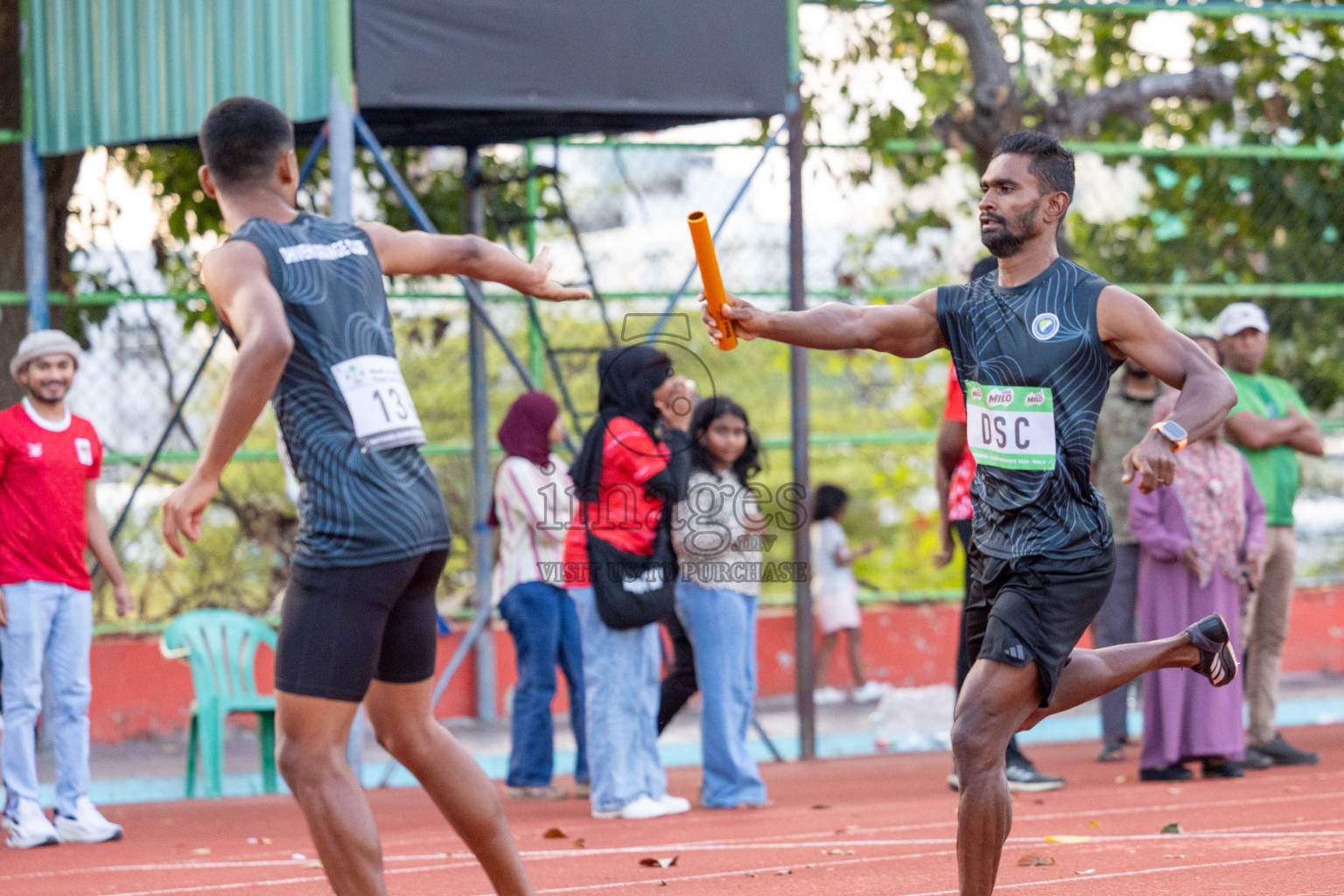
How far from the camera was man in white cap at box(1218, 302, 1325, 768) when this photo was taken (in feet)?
27.1

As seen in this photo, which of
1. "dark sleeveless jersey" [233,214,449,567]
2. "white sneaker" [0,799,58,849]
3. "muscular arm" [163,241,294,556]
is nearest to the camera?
"muscular arm" [163,241,294,556]

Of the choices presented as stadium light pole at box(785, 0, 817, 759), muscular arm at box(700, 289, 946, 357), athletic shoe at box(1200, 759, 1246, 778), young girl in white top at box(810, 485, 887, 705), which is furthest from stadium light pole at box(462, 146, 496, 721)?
muscular arm at box(700, 289, 946, 357)

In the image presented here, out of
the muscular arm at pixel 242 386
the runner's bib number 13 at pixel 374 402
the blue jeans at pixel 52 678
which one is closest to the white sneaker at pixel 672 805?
the blue jeans at pixel 52 678

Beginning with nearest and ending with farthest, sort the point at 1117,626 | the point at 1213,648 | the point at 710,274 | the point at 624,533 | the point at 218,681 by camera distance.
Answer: the point at 710,274
the point at 1213,648
the point at 624,533
the point at 218,681
the point at 1117,626

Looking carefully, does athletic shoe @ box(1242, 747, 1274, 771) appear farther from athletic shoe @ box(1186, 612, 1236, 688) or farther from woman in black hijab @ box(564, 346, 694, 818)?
athletic shoe @ box(1186, 612, 1236, 688)

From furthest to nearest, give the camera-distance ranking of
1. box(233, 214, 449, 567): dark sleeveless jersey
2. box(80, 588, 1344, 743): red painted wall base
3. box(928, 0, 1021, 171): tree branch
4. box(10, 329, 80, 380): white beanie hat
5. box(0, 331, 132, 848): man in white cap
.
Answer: box(928, 0, 1021, 171): tree branch < box(80, 588, 1344, 743): red painted wall base < box(10, 329, 80, 380): white beanie hat < box(0, 331, 132, 848): man in white cap < box(233, 214, 449, 567): dark sleeveless jersey

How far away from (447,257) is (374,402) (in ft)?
1.77

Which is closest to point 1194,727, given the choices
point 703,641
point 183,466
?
point 703,641

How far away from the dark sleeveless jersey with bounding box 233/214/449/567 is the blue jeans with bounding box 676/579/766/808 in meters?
3.48

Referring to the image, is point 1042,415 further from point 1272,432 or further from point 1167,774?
point 1272,432

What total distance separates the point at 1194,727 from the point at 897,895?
131 inches

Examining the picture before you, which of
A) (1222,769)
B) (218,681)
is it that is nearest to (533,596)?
(218,681)

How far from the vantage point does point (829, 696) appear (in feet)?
36.1

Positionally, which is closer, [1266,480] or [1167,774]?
[1167,774]
